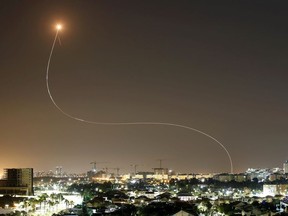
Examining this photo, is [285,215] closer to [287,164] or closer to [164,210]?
[164,210]

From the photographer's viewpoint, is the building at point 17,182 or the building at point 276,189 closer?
the building at point 17,182

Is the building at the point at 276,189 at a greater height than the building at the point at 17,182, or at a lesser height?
lesser

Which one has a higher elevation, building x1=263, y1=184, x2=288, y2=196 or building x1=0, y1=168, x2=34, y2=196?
building x1=0, y1=168, x2=34, y2=196

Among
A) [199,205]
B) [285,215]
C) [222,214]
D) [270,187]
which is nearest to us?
[285,215]

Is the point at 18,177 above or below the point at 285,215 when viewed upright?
above

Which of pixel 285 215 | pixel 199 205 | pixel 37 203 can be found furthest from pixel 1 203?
pixel 285 215

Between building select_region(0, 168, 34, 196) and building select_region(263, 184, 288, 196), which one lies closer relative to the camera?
building select_region(0, 168, 34, 196)

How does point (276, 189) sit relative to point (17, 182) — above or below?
below

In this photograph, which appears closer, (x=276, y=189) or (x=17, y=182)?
(x=276, y=189)
